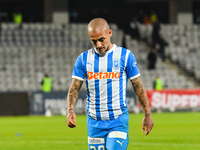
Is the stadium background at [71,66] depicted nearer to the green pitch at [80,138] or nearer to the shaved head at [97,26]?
the green pitch at [80,138]

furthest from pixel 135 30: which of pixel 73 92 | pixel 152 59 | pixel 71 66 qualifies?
pixel 73 92

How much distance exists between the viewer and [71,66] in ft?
81.0

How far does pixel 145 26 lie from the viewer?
2888 centimetres

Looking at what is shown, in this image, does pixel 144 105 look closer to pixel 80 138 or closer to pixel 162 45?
pixel 80 138

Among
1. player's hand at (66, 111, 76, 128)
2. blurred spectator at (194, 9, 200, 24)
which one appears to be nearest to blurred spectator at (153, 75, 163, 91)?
blurred spectator at (194, 9, 200, 24)

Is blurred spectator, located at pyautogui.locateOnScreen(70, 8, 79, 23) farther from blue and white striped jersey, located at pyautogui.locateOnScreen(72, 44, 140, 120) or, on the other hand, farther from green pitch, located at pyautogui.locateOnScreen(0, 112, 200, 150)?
blue and white striped jersey, located at pyautogui.locateOnScreen(72, 44, 140, 120)

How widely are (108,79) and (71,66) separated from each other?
2045 cm

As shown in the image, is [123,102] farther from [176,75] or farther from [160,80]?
[176,75]

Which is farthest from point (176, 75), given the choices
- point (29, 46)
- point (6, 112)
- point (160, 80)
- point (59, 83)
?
point (6, 112)

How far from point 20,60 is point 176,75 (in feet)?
29.3

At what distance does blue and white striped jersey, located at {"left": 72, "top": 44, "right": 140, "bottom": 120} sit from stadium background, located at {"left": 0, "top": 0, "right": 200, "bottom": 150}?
590cm

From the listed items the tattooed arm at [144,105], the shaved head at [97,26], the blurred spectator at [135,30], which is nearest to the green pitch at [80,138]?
the tattooed arm at [144,105]

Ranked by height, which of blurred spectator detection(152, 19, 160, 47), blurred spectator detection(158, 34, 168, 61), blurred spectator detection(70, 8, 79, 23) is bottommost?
blurred spectator detection(158, 34, 168, 61)

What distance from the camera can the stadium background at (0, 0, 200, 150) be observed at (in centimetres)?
1320
